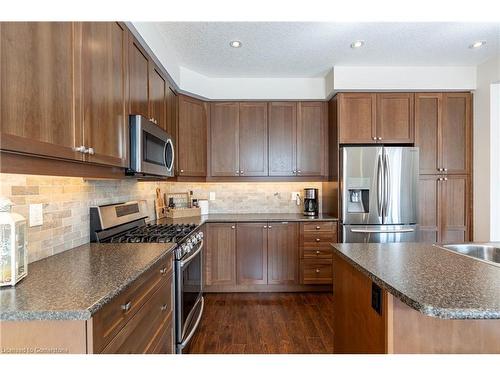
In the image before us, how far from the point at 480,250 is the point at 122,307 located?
6.73ft

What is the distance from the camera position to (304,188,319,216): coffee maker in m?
3.49

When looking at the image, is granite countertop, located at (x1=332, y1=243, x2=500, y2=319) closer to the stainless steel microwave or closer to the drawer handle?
the drawer handle

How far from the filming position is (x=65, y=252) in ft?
4.99

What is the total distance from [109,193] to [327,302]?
2430 millimetres

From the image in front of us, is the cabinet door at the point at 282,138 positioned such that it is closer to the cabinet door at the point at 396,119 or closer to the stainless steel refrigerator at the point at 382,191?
the stainless steel refrigerator at the point at 382,191

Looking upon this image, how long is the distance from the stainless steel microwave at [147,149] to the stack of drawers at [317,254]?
5.82 ft

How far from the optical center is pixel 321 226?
3158 mm

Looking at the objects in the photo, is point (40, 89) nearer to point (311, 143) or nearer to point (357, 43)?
point (357, 43)

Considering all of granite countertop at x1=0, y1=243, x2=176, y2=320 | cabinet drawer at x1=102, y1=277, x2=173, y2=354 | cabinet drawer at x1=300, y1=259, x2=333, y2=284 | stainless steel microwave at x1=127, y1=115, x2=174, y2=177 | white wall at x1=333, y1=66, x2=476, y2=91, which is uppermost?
white wall at x1=333, y1=66, x2=476, y2=91

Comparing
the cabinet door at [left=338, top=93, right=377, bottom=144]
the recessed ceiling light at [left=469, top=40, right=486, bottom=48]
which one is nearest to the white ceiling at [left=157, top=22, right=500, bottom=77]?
the recessed ceiling light at [left=469, top=40, right=486, bottom=48]

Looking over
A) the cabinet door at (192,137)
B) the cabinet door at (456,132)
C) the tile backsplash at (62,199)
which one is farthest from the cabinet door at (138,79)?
the cabinet door at (456,132)

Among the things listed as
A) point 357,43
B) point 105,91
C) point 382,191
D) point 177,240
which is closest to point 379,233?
point 382,191

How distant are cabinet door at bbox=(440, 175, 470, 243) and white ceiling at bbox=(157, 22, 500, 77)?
134 cm
